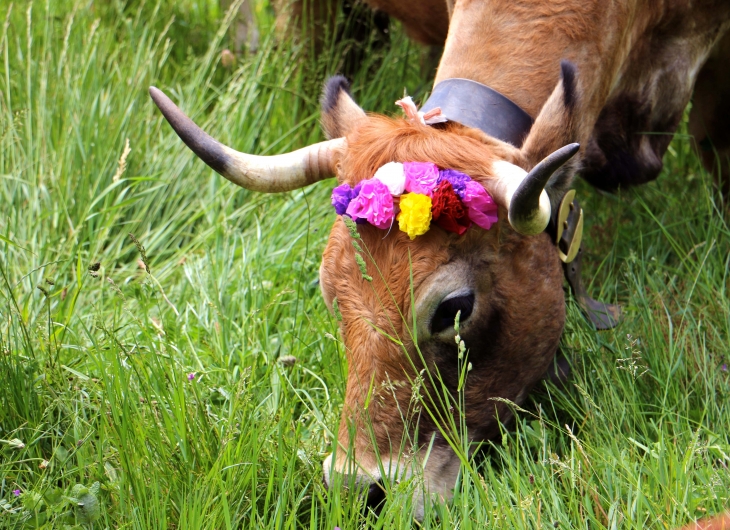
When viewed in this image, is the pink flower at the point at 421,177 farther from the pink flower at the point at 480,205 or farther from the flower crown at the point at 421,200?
the pink flower at the point at 480,205

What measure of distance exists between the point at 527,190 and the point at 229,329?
1703 mm

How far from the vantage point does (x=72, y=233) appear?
4.22m

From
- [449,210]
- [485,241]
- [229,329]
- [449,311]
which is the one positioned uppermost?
[449,210]

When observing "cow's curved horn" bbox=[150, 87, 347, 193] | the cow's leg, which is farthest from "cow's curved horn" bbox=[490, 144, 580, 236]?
the cow's leg

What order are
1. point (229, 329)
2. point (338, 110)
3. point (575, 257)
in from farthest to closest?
point (229, 329), point (575, 257), point (338, 110)

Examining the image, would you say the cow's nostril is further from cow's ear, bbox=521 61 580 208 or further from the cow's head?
cow's ear, bbox=521 61 580 208

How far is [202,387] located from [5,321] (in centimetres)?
93

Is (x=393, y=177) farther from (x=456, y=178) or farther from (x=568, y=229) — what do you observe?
(x=568, y=229)

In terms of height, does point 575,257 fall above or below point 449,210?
below

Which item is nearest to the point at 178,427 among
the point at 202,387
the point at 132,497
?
the point at 132,497

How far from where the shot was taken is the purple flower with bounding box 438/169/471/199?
8.41 feet

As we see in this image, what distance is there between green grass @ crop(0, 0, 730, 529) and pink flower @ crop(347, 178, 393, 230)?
0.42 m

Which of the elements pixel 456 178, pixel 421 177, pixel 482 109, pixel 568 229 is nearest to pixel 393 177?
pixel 421 177

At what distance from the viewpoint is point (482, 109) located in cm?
294
